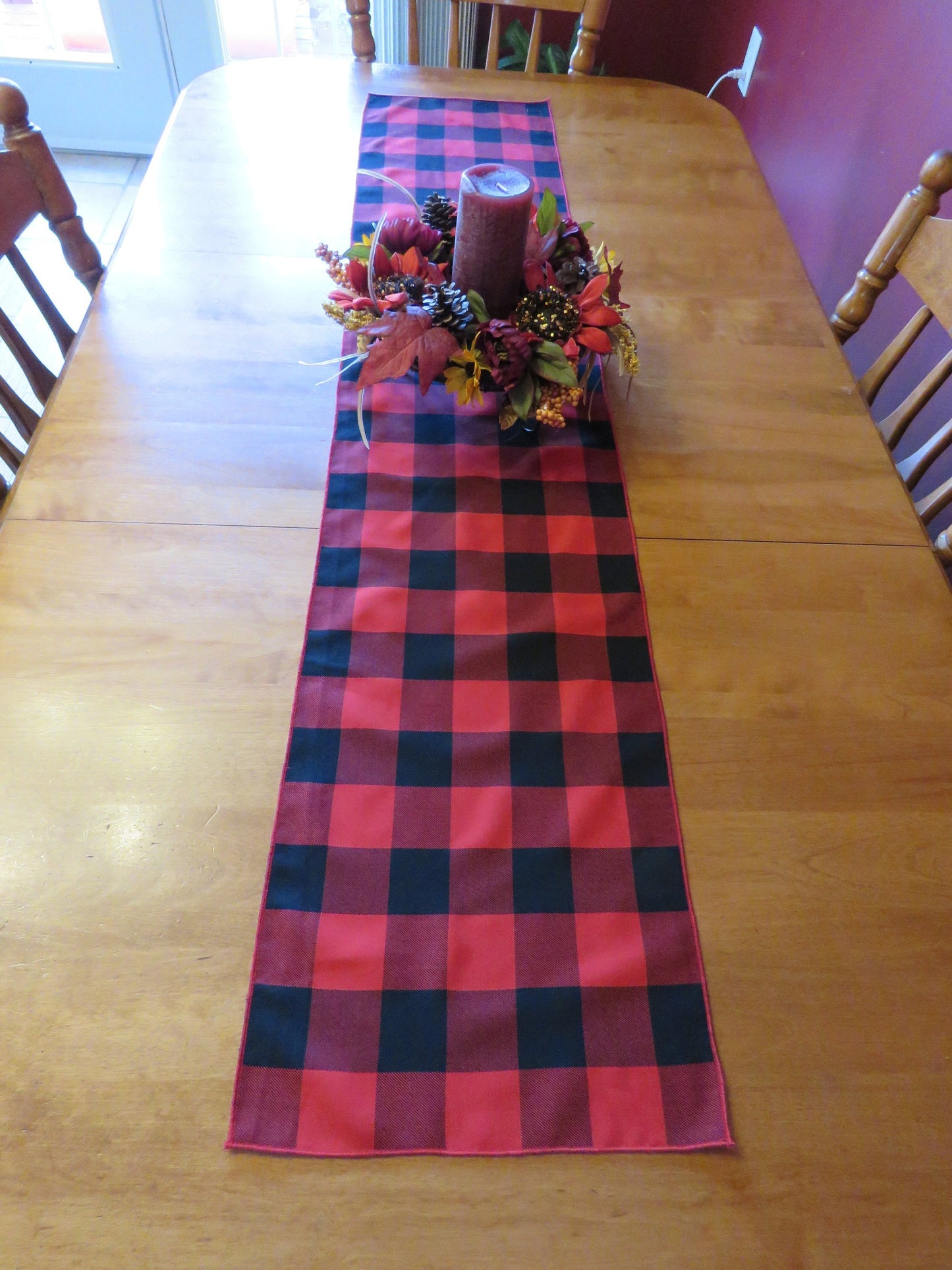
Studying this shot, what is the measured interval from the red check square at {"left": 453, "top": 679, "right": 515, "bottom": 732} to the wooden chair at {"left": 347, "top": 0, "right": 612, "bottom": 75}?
138cm

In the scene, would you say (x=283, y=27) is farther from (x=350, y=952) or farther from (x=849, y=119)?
(x=350, y=952)

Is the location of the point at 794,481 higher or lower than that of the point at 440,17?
higher

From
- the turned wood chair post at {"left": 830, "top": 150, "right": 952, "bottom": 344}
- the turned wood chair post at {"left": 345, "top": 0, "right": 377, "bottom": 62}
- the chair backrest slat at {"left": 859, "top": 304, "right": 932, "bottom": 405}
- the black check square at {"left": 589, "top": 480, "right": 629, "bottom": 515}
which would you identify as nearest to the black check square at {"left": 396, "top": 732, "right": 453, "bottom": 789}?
the black check square at {"left": 589, "top": 480, "right": 629, "bottom": 515}

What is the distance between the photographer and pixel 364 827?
67 centimetres

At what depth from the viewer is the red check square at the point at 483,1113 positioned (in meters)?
0.54

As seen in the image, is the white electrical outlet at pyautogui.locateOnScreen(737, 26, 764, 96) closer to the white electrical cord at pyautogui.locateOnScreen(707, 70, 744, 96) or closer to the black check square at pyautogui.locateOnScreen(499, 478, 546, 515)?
the white electrical cord at pyautogui.locateOnScreen(707, 70, 744, 96)

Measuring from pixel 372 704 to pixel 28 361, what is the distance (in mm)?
686

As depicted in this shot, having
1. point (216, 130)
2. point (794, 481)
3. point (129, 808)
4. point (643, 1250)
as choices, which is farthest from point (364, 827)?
point (216, 130)

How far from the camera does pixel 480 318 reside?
2.89 ft

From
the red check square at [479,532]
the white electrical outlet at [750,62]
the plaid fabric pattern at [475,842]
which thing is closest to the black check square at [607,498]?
the plaid fabric pattern at [475,842]

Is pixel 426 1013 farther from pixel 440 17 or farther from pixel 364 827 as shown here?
pixel 440 17

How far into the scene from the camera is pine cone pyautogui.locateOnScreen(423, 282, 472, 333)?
0.87m

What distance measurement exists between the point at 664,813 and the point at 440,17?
9.21 ft

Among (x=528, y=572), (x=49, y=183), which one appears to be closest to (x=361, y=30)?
(x=49, y=183)
